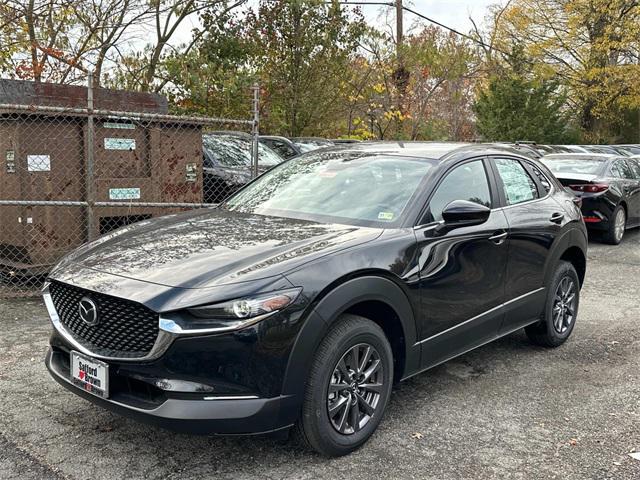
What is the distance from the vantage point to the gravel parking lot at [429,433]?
3.13m

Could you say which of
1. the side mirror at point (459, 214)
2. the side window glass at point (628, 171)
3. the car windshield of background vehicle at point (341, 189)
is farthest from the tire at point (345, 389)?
the side window glass at point (628, 171)

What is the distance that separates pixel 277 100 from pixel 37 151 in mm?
9474

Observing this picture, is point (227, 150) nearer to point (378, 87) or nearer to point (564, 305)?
point (564, 305)

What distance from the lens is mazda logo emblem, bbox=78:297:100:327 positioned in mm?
3018

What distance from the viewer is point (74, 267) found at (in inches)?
131

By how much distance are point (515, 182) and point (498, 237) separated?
0.73 m

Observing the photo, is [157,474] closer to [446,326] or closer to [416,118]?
[446,326]

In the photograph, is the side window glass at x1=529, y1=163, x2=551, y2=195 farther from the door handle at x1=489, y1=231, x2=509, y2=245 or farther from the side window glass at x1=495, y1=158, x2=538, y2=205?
the door handle at x1=489, y1=231, x2=509, y2=245

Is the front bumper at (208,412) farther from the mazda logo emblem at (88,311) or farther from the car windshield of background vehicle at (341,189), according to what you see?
the car windshield of background vehicle at (341,189)

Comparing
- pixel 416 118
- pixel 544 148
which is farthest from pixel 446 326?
pixel 416 118

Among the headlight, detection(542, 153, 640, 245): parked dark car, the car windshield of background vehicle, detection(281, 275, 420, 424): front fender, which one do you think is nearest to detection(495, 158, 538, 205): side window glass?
the car windshield of background vehicle

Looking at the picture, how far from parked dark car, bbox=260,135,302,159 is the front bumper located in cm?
900

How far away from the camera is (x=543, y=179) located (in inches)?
203

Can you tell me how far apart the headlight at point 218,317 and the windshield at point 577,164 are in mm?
9179
